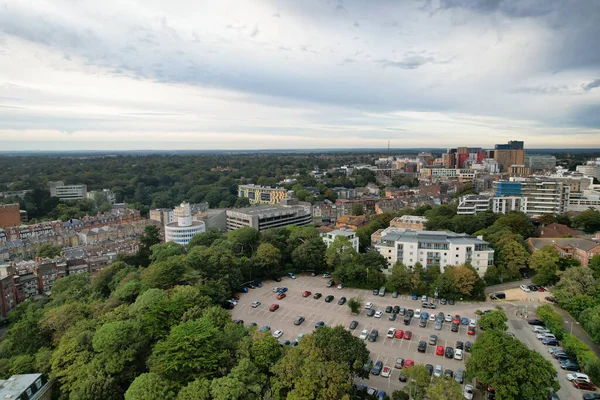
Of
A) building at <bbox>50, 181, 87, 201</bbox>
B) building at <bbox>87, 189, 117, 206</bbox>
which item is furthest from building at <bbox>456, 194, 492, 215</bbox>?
building at <bbox>50, 181, 87, 201</bbox>

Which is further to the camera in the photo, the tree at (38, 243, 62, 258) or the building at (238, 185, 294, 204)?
the building at (238, 185, 294, 204)

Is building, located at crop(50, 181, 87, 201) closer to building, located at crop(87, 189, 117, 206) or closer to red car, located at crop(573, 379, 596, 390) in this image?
building, located at crop(87, 189, 117, 206)

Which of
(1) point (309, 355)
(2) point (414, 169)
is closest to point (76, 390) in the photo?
(1) point (309, 355)

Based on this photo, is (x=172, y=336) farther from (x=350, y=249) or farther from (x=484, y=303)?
(x=484, y=303)

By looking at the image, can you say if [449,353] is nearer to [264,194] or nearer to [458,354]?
[458,354]

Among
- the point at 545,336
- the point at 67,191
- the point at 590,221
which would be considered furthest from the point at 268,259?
the point at 67,191

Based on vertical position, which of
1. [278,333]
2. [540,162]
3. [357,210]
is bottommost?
[278,333]
